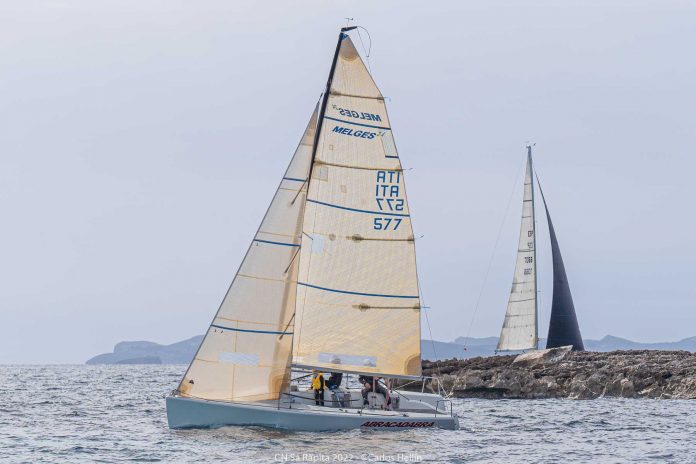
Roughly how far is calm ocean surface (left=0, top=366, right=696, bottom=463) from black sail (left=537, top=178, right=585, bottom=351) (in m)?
19.1

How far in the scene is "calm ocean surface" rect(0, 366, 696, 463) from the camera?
2900cm

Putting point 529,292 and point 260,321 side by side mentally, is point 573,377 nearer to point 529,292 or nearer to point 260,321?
point 529,292

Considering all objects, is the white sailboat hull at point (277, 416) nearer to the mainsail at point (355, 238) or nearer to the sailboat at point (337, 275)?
the sailboat at point (337, 275)

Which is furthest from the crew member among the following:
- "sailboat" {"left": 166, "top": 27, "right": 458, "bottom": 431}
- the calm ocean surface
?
the calm ocean surface

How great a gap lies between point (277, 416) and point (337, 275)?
4.68 meters

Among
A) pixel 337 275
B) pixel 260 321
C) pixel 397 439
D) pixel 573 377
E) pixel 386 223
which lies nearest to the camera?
pixel 397 439

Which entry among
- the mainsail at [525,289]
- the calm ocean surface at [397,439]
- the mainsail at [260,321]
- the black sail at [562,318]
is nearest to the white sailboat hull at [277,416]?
the calm ocean surface at [397,439]

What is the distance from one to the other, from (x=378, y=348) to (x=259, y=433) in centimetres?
460

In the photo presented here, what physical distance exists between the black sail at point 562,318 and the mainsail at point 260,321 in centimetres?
3537

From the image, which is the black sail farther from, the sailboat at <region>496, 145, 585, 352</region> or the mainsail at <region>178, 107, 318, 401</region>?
the mainsail at <region>178, 107, 318, 401</region>

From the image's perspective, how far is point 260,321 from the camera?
32.2 meters

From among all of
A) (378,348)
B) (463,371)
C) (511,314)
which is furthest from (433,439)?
(511,314)

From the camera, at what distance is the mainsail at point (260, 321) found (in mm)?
31750

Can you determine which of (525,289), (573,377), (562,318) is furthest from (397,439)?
(525,289)
